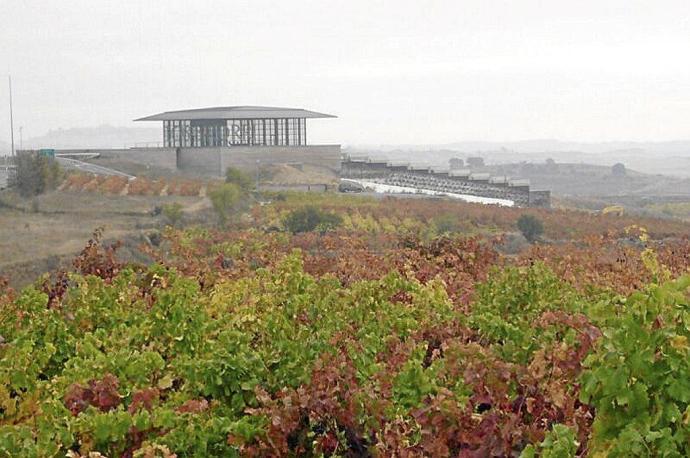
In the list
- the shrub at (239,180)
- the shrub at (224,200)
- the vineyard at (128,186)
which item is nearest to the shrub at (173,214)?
the shrub at (224,200)

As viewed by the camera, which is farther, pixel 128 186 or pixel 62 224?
pixel 128 186

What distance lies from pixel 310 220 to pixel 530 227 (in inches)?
303

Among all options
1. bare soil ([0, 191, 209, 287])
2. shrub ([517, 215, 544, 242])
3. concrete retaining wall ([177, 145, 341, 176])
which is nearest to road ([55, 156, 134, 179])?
concrete retaining wall ([177, 145, 341, 176])

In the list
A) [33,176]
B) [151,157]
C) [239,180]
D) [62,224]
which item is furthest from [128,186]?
[151,157]

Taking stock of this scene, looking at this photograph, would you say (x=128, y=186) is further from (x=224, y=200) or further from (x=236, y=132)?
(x=236, y=132)

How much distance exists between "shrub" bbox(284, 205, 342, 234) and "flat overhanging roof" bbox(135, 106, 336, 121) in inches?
1242

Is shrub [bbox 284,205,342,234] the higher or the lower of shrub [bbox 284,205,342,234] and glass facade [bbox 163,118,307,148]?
the lower

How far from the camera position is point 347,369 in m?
7.21

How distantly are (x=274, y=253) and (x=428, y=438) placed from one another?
40.4 feet

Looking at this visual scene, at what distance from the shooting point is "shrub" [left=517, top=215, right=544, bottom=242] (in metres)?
37.5

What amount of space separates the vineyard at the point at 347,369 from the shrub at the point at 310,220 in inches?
919

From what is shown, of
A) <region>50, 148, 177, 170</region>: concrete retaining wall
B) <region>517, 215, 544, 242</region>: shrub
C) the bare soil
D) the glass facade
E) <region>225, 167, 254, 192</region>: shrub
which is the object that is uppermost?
the glass facade

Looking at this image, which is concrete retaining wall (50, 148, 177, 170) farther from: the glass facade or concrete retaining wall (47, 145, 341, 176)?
the glass facade

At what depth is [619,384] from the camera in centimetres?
466
